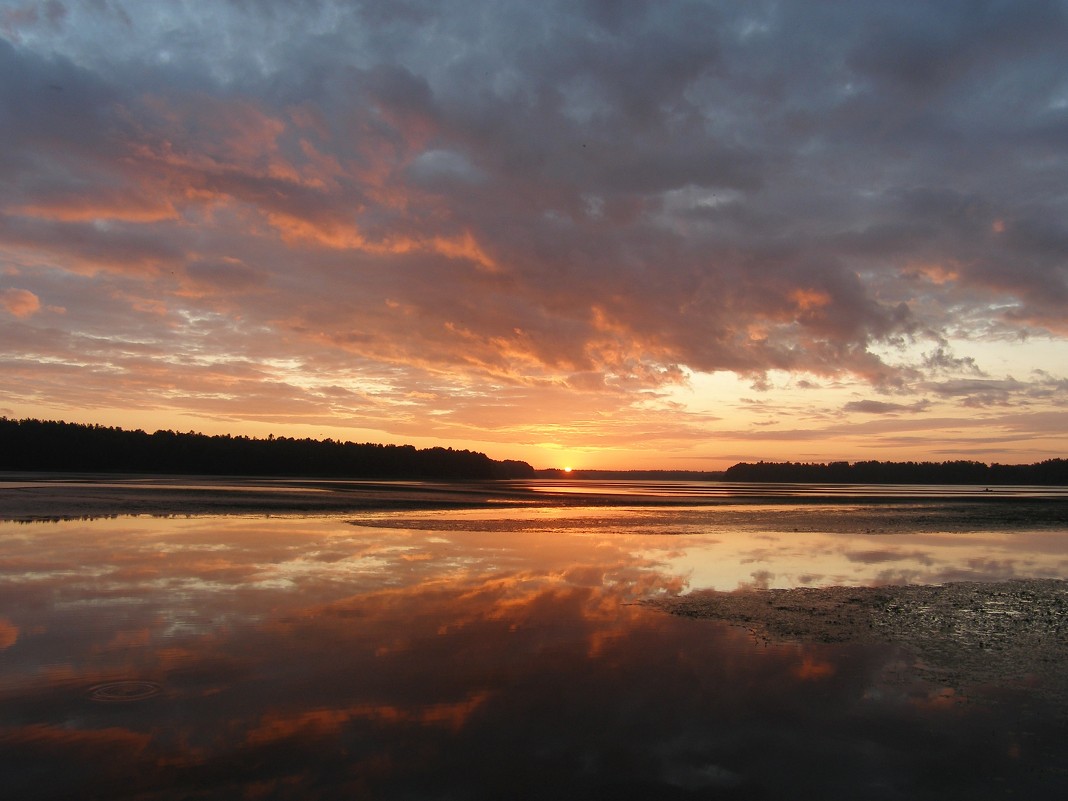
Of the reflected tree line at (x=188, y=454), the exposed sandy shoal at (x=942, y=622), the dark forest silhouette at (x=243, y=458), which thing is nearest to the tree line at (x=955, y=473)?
the dark forest silhouette at (x=243, y=458)

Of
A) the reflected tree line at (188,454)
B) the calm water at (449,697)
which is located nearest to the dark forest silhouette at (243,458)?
the reflected tree line at (188,454)

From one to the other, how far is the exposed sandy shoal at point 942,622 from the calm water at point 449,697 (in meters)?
0.65

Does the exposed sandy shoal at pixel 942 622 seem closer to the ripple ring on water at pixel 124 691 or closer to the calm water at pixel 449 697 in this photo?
the calm water at pixel 449 697

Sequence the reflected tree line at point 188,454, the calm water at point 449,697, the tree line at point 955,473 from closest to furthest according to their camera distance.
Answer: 1. the calm water at point 449,697
2. the reflected tree line at point 188,454
3. the tree line at point 955,473

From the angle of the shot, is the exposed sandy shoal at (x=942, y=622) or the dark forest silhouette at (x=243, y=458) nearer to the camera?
the exposed sandy shoal at (x=942, y=622)

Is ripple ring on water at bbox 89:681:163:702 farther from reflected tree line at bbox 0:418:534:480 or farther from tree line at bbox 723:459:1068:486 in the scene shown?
tree line at bbox 723:459:1068:486

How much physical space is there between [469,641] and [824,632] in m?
6.56

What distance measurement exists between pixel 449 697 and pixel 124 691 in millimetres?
4167

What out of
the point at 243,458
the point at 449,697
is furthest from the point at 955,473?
the point at 449,697

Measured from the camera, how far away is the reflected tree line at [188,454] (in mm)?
112188

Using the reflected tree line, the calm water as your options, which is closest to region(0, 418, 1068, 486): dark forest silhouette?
the reflected tree line

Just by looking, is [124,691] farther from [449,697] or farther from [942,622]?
[942,622]

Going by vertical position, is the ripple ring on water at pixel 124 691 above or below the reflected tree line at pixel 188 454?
below

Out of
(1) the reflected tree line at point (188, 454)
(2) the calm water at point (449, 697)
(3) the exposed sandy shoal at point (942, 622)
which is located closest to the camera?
(2) the calm water at point (449, 697)
